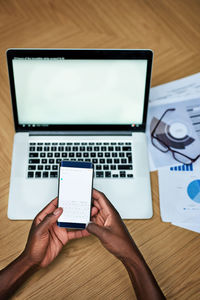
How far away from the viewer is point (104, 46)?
3.53 ft

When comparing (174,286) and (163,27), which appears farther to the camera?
(163,27)

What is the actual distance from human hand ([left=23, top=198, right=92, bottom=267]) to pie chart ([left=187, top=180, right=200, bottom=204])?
0.24 metres

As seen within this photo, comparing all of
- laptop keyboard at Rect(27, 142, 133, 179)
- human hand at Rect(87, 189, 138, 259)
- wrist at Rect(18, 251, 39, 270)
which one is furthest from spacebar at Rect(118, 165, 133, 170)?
wrist at Rect(18, 251, 39, 270)

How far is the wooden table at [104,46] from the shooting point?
0.77 metres

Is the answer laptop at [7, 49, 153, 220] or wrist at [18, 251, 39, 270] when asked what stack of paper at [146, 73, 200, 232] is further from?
wrist at [18, 251, 39, 270]

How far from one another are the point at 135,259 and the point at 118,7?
0.79 m

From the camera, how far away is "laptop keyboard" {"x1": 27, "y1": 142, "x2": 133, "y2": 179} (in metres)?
0.87

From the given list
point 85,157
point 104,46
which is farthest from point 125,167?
point 104,46

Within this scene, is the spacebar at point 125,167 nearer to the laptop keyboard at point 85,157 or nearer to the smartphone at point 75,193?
the laptop keyboard at point 85,157

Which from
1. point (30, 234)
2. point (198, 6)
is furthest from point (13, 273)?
point (198, 6)

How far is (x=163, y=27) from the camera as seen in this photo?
43.5 inches

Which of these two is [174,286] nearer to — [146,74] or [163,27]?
[146,74]

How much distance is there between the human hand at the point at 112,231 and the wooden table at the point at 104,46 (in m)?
0.06

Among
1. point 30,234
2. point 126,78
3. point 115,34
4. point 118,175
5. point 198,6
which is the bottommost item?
point 30,234
